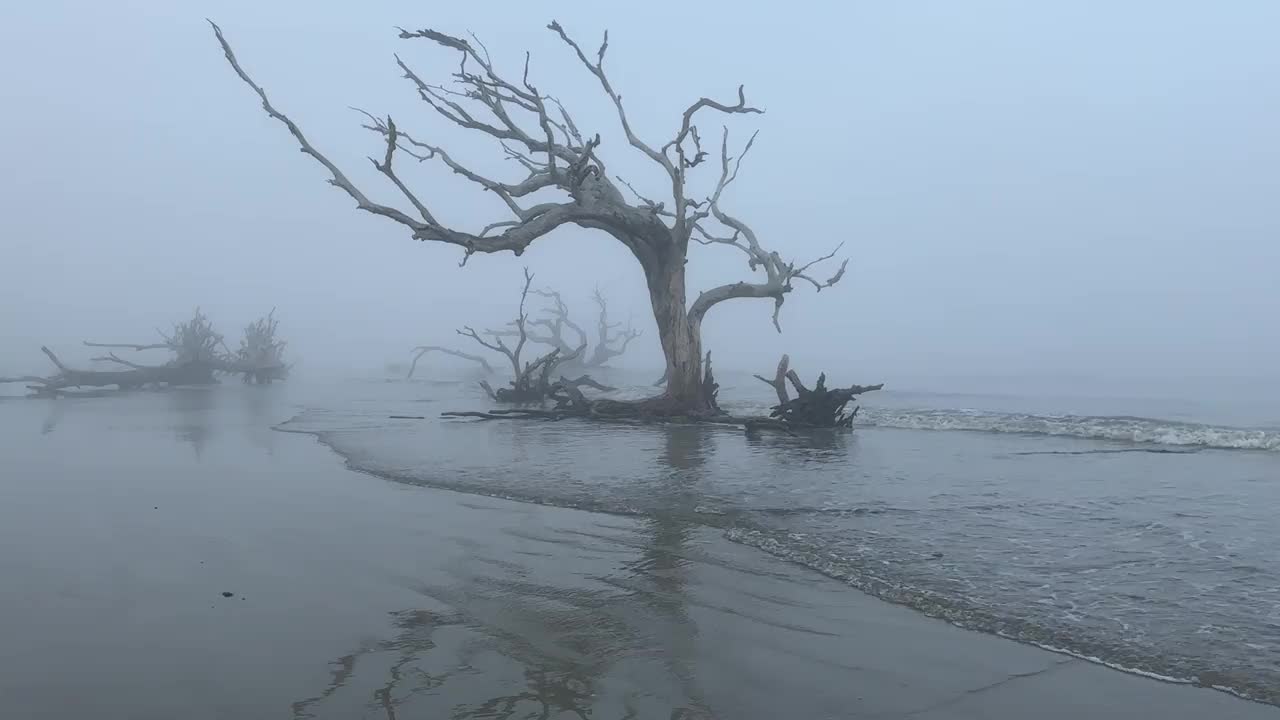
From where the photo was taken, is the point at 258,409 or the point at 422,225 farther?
the point at 258,409

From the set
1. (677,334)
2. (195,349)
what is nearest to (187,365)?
(195,349)

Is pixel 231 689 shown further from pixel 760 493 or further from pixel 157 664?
pixel 760 493

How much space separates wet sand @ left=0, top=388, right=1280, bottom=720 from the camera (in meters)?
2.63

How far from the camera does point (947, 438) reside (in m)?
11.9

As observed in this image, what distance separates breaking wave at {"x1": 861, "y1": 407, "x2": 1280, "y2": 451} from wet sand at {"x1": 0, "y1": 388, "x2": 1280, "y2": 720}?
30.1ft

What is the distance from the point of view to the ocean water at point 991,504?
3531mm

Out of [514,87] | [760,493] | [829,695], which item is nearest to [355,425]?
[514,87]

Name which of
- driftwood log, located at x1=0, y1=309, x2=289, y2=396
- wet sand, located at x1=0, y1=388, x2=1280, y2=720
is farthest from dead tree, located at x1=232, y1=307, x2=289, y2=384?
wet sand, located at x1=0, y1=388, x2=1280, y2=720

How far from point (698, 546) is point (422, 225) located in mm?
7491

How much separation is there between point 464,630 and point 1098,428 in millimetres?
11965

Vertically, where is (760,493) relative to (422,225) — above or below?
below

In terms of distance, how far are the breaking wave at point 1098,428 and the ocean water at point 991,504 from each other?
6 centimetres

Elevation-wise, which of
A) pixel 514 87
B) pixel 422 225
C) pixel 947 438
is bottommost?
pixel 947 438

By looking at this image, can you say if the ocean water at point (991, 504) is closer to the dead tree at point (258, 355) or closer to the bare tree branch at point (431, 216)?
the bare tree branch at point (431, 216)
